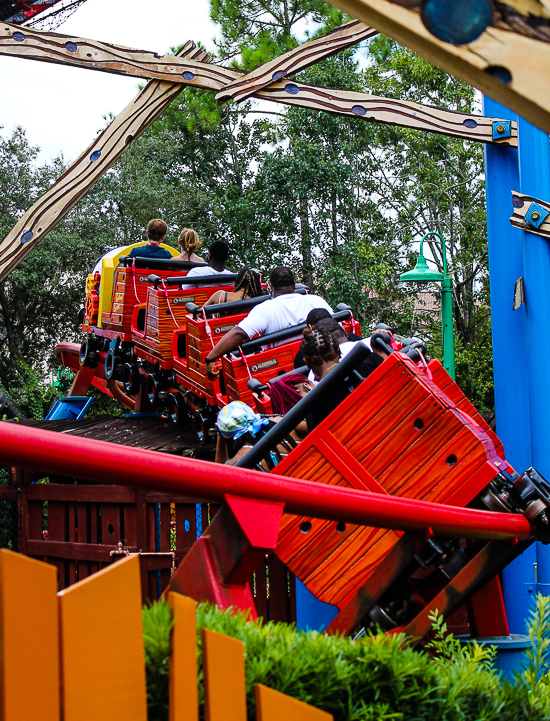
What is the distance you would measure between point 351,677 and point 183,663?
1.04ft

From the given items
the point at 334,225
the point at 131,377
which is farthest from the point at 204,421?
the point at 334,225

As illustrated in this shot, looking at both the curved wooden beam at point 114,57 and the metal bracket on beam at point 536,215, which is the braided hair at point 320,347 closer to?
the metal bracket on beam at point 536,215

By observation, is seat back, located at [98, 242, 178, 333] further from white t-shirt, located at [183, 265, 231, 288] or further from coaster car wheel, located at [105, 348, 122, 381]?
white t-shirt, located at [183, 265, 231, 288]

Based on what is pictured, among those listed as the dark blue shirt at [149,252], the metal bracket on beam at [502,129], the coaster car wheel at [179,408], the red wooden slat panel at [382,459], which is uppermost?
the dark blue shirt at [149,252]

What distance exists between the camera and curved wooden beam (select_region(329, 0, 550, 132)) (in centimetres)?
92

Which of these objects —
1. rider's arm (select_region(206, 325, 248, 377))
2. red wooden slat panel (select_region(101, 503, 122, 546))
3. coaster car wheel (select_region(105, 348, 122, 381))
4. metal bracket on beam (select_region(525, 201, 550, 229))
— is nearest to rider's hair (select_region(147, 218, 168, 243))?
coaster car wheel (select_region(105, 348, 122, 381))

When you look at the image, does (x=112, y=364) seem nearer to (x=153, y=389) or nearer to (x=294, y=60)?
(x=153, y=389)

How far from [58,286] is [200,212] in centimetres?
425

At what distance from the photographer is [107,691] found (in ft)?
3.32

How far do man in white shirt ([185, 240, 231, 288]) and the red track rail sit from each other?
5.52m

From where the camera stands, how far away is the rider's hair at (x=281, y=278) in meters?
5.50

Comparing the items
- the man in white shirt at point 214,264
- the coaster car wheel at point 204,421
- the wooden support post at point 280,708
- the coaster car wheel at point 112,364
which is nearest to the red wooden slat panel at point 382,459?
the wooden support post at point 280,708

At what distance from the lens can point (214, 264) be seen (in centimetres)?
735

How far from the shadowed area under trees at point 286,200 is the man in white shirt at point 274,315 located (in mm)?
10013
